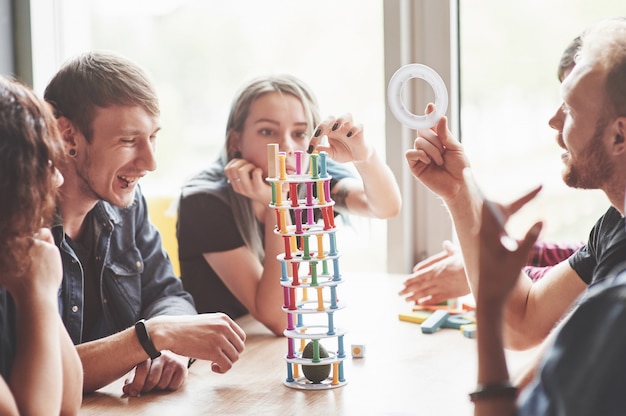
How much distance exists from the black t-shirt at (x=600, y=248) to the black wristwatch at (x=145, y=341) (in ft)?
2.62

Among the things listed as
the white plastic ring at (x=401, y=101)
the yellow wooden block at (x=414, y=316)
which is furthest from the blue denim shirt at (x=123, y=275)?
the white plastic ring at (x=401, y=101)

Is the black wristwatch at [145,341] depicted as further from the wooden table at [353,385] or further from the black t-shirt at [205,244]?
the black t-shirt at [205,244]

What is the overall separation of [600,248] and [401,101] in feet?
1.56

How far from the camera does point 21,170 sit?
1.22 m

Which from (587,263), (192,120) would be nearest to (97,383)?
(587,263)

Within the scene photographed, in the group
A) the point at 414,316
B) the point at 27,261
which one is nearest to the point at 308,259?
the point at 27,261

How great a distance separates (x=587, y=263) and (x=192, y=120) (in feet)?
7.38

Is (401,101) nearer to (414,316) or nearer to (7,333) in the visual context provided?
(414,316)

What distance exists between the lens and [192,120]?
3598 mm

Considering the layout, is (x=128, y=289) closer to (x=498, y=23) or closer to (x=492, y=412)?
(x=492, y=412)

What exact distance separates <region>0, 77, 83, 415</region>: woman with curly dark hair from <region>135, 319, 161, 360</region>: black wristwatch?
0.30 metres

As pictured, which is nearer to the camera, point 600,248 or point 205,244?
point 600,248

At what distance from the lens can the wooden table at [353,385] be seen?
145 centimetres

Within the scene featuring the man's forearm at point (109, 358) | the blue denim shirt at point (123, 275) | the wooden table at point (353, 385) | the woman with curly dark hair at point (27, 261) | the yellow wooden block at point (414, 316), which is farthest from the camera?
the yellow wooden block at point (414, 316)
